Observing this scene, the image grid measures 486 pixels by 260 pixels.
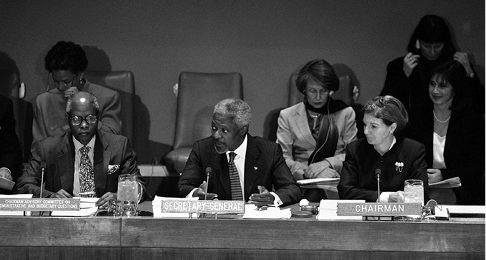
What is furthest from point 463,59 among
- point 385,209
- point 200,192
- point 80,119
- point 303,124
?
point 80,119

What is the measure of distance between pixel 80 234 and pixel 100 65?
2684 mm

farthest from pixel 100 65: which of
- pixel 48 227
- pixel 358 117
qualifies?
pixel 48 227

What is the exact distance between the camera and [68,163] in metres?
3.63

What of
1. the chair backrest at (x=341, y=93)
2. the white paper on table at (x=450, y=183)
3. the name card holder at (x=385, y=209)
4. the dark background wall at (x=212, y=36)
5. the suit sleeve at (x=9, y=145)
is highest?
the dark background wall at (x=212, y=36)

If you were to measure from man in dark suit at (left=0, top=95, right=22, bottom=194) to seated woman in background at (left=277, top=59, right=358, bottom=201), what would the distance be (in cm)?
152

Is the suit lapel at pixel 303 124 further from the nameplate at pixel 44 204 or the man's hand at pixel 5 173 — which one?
the nameplate at pixel 44 204

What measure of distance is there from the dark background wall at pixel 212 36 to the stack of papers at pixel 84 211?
7.15 feet

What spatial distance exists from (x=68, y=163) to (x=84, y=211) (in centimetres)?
70

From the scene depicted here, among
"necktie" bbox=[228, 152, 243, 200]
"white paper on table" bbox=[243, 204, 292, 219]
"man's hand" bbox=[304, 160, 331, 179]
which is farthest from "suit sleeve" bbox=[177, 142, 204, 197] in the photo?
"man's hand" bbox=[304, 160, 331, 179]

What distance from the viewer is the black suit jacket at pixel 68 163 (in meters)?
3.61

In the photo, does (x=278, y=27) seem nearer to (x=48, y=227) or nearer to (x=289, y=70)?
(x=289, y=70)

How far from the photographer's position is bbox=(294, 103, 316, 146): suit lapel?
459cm

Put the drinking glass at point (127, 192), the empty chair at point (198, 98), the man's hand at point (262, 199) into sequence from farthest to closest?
1. the empty chair at point (198, 98)
2. the man's hand at point (262, 199)
3. the drinking glass at point (127, 192)

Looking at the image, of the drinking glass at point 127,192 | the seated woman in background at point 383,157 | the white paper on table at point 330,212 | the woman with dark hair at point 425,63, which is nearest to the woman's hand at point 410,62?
the woman with dark hair at point 425,63
